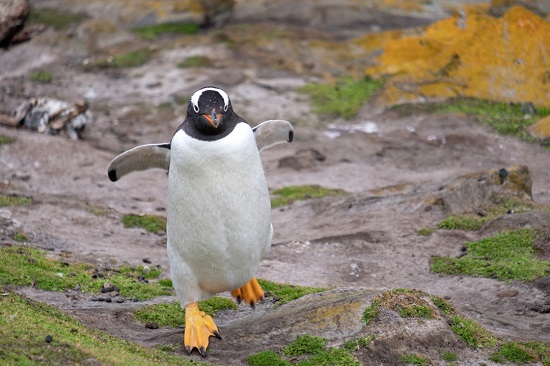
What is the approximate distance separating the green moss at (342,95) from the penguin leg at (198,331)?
33.1 ft

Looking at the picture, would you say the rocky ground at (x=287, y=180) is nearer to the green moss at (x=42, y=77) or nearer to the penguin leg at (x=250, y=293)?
the penguin leg at (x=250, y=293)

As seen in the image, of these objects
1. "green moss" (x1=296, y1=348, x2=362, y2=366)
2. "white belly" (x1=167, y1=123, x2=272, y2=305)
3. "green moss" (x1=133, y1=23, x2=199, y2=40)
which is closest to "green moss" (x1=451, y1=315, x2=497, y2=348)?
"green moss" (x1=296, y1=348, x2=362, y2=366)

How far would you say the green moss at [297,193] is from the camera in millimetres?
12481

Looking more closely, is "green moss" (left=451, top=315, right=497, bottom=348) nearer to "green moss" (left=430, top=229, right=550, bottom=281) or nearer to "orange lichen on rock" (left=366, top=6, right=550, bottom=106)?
"green moss" (left=430, top=229, right=550, bottom=281)

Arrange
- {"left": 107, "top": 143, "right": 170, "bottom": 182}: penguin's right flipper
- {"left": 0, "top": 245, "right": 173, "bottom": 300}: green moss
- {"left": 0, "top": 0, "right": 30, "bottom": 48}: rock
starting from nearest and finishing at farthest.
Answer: {"left": 107, "top": 143, "right": 170, "bottom": 182}: penguin's right flipper < {"left": 0, "top": 245, "right": 173, "bottom": 300}: green moss < {"left": 0, "top": 0, "right": 30, "bottom": 48}: rock

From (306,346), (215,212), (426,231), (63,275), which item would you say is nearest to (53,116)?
(63,275)

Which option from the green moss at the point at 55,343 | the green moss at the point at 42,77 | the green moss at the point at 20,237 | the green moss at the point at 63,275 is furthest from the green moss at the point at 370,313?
the green moss at the point at 42,77

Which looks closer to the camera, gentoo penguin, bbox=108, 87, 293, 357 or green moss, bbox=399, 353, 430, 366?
green moss, bbox=399, 353, 430, 366

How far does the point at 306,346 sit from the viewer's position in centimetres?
662

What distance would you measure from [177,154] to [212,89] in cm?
59

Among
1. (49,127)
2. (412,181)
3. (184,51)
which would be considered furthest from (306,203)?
(184,51)

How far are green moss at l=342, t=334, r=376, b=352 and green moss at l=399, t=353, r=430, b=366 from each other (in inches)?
10.2

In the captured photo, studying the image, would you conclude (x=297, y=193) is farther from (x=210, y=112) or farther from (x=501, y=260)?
(x=210, y=112)

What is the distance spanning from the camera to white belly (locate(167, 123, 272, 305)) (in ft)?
22.6
